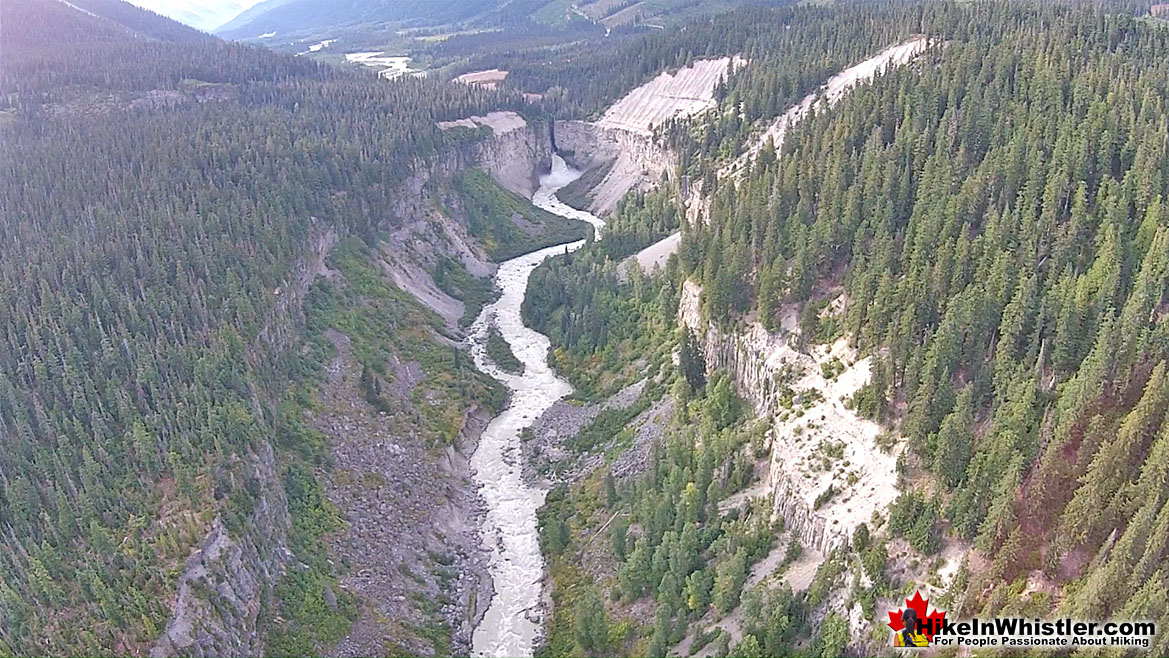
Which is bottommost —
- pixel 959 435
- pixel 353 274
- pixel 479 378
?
pixel 479 378

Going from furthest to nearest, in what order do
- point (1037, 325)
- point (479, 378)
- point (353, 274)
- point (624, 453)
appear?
point (353, 274) → point (479, 378) → point (624, 453) → point (1037, 325)

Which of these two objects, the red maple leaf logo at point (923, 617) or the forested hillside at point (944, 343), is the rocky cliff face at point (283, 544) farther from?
the red maple leaf logo at point (923, 617)

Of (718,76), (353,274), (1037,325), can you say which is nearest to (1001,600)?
(1037,325)

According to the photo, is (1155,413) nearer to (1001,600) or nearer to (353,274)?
(1001,600)

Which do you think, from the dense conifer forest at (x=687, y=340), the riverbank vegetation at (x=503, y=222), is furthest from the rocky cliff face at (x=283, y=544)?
the riverbank vegetation at (x=503, y=222)

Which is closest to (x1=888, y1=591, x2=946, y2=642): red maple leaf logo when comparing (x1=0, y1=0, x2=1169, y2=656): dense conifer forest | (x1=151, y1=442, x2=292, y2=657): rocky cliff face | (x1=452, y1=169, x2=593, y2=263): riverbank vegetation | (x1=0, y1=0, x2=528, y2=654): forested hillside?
(x1=0, y1=0, x2=1169, y2=656): dense conifer forest

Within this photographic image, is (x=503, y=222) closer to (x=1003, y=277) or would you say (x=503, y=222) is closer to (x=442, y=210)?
(x=442, y=210)

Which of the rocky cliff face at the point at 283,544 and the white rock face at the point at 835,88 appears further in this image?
the white rock face at the point at 835,88
